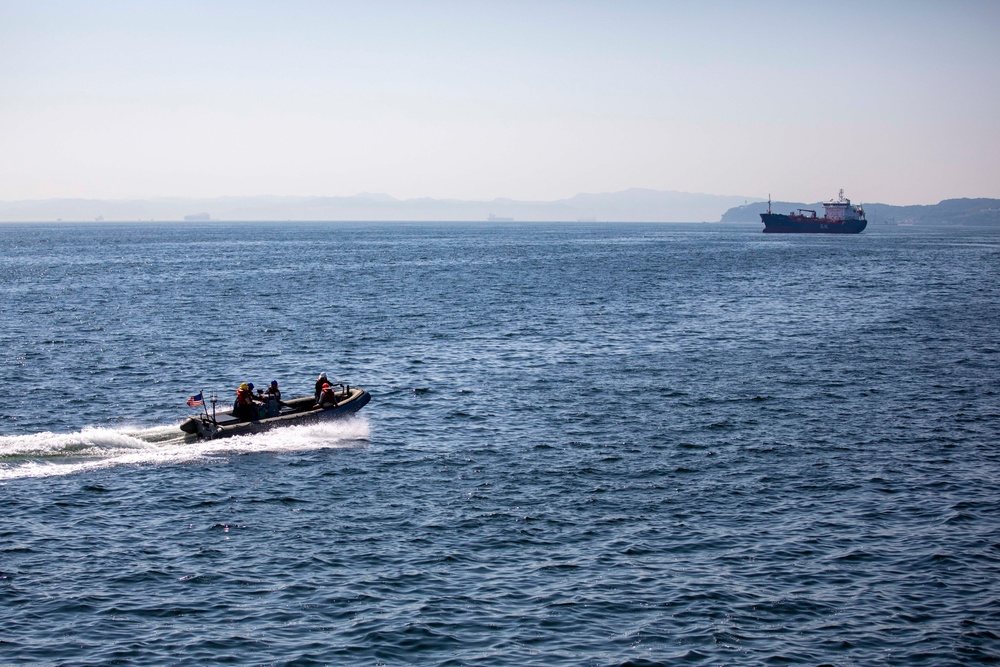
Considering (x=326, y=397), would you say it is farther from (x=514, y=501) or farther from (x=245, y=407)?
(x=514, y=501)

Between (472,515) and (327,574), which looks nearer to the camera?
(327,574)

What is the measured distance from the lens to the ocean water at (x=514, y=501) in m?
19.2

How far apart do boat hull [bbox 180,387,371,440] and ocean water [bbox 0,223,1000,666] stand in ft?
2.16

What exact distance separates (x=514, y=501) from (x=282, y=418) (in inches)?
470

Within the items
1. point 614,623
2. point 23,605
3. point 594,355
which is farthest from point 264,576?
point 594,355

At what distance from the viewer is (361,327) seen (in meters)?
65.9

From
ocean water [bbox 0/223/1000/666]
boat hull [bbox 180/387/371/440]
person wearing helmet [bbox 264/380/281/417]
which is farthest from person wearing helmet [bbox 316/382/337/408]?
person wearing helmet [bbox 264/380/281/417]

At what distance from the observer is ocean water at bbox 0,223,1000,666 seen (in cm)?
1916

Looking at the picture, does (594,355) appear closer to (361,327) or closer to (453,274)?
Answer: (361,327)

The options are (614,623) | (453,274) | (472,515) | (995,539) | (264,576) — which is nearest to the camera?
(614,623)

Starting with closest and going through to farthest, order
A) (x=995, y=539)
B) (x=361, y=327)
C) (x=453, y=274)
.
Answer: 1. (x=995, y=539)
2. (x=361, y=327)
3. (x=453, y=274)

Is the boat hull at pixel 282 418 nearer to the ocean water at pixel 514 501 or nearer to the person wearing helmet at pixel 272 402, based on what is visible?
the person wearing helmet at pixel 272 402

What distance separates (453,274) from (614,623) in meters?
99.6

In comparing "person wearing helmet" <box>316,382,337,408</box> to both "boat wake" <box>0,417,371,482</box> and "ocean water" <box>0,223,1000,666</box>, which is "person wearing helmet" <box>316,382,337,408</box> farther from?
"ocean water" <box>0,223,1000,666</box>
